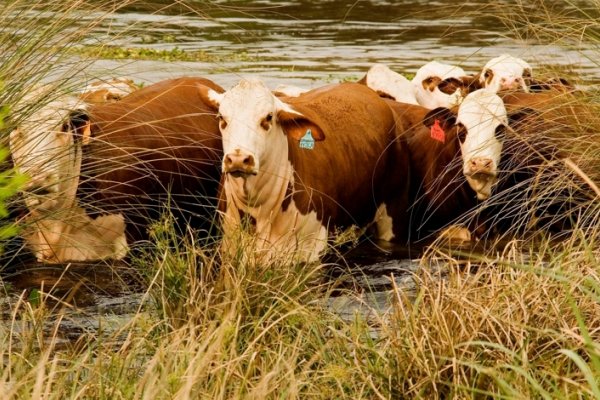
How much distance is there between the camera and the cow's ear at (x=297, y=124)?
9109mm

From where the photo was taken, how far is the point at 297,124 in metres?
9.16

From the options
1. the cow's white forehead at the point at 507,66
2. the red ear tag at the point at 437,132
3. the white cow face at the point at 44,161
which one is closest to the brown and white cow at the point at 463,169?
the red ear tag at the point at 437,132

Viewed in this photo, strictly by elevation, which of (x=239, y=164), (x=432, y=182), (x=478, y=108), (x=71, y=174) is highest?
(x=71, y=174)

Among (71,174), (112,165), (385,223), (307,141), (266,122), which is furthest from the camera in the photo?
(385,223)

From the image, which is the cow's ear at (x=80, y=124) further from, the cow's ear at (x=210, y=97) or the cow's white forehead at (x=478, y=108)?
the cow's white forehead at (x=478, y=108)

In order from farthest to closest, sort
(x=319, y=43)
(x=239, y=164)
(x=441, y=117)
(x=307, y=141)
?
(x=319, y=43) → (x=441, y=117) → (x=307, y=141) → (x=239, y=164)

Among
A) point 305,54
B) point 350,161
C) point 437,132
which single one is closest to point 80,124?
point 350,161

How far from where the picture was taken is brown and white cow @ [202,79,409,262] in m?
8.83

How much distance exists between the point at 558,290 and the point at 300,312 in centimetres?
117

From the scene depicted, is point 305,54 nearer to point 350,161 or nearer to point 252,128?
point 350,161

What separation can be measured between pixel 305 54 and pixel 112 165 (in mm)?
14331

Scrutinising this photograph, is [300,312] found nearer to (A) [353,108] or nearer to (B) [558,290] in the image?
(B) [558,290]

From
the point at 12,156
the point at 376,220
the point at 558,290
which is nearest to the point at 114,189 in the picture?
the point at 12,156

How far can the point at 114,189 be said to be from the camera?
885cm
